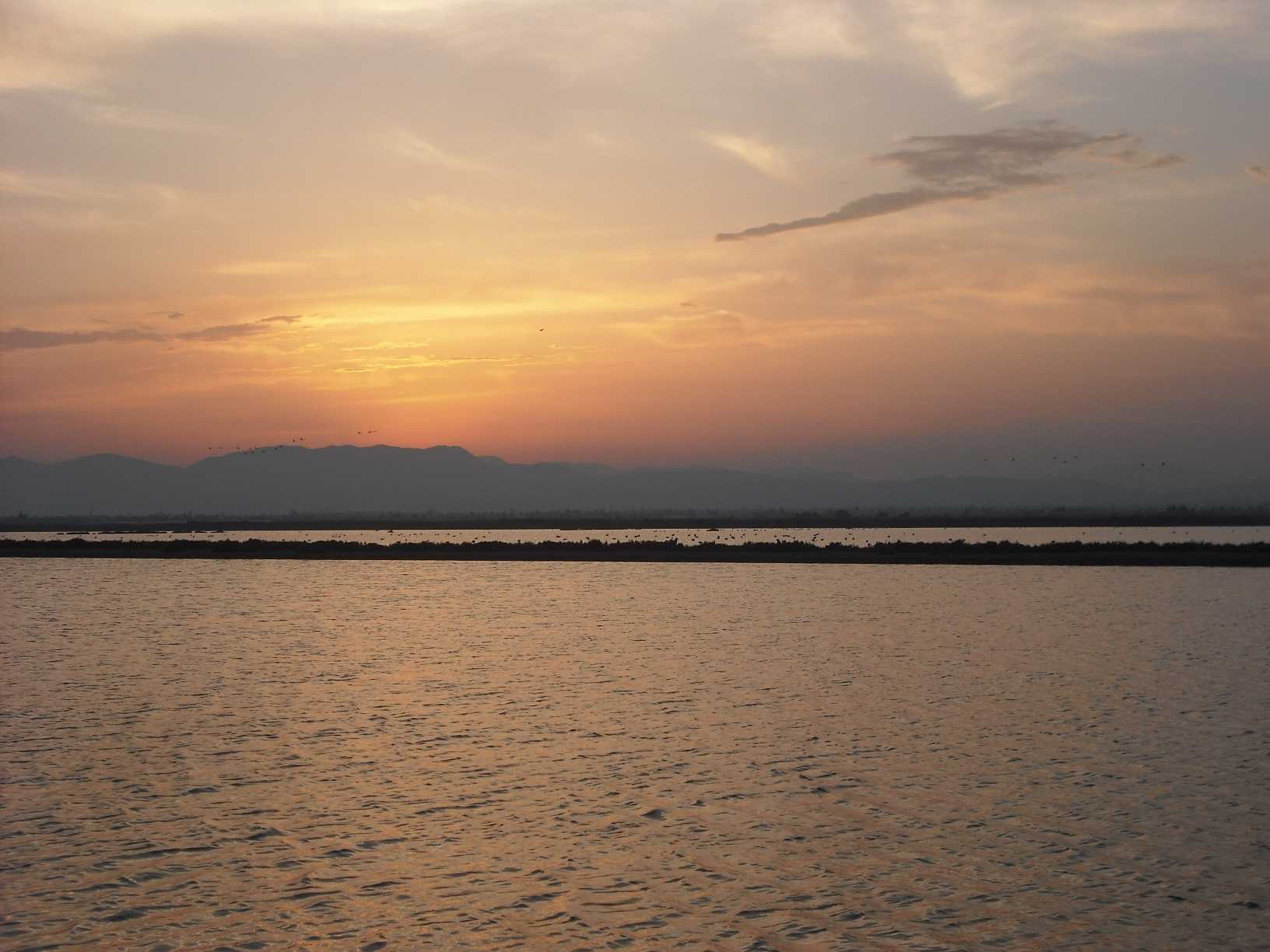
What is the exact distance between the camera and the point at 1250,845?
50.8ft

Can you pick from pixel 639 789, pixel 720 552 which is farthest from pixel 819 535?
pixel 639 789

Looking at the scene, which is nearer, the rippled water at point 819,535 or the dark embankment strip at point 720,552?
the dark embankment strip at point 720,552

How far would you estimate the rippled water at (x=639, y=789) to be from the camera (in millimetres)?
12820

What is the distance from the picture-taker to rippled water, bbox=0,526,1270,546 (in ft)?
416

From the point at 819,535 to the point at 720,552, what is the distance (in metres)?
53.6

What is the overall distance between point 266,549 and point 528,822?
96827mm

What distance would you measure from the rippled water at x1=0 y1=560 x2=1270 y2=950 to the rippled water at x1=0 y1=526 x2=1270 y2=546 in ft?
278

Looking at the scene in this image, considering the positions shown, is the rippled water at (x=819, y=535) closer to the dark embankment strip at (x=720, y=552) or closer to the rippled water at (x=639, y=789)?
the dark embankment strip at (x=720, y=552)

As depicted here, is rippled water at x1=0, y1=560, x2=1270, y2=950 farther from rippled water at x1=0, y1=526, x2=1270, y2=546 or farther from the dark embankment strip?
rippled water at x1=0, y1=526, x2=1270, y2=546

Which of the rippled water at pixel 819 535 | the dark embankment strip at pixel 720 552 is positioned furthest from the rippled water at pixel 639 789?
the rippled water at pixel 819 535

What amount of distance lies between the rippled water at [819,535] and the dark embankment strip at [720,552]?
19887mm

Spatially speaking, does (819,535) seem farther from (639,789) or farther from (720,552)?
(639,789)

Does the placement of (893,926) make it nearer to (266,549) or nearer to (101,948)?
(101,948)

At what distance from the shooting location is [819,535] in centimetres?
14538
